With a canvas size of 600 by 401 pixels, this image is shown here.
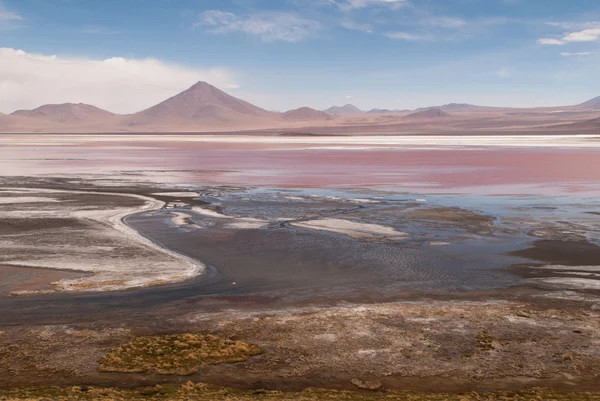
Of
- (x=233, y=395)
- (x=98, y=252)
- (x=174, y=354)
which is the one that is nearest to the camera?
(x=233, y=395)

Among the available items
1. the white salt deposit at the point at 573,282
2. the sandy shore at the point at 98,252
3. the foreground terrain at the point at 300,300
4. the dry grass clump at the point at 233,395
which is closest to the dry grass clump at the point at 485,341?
the foreground terrain at the point at 300,300

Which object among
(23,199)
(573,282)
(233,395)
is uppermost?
(23,199)

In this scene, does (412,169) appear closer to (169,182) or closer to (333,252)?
(169,182)

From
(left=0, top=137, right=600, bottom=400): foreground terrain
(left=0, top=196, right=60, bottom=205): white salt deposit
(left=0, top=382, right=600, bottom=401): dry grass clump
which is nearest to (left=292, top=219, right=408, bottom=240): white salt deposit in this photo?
(left=0, top=137, right=600, bottom=400): foreground terrain

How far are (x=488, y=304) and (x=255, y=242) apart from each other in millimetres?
4946

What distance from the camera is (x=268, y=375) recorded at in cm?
561

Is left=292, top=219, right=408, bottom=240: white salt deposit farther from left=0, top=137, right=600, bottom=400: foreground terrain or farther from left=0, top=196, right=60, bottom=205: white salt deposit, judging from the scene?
left=0, top=196, right=60, bottom=205: white salt deposit

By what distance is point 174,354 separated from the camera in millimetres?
6008

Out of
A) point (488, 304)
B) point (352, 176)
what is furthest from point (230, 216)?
point (352, 176)

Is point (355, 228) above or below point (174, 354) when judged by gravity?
below

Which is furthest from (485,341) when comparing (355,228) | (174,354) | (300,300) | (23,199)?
(23,199)

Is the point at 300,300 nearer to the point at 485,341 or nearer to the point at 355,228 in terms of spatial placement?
the point at 485,341

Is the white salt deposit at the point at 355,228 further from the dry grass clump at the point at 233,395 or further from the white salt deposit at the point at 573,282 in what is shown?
the dry grass clump at the point at 233,395

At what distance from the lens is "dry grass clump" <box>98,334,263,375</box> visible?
571 cm
